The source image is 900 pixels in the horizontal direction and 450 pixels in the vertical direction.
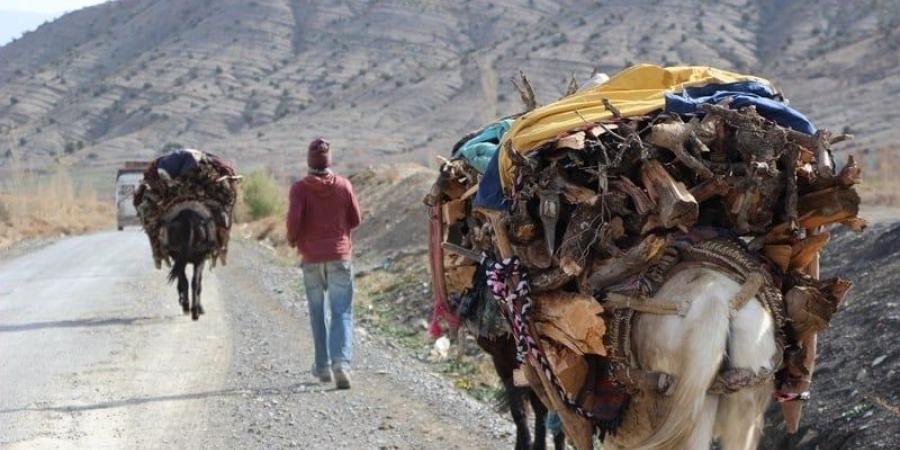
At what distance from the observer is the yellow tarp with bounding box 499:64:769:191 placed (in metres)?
5.44

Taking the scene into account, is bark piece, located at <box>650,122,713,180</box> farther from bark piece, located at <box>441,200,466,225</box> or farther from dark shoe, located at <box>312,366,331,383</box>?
dark shoe, located at <box>312,366,331,383</box>

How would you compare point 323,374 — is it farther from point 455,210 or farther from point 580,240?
point 580,240

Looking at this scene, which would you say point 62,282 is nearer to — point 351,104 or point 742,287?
point 742,287

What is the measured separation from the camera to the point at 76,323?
45.9 feet

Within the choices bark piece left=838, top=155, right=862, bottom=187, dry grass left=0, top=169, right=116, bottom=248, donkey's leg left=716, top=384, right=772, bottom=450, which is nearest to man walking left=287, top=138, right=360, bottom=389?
donkey's leg left=716, top=384, right=772, bottom=450

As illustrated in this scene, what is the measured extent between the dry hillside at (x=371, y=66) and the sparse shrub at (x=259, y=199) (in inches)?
540

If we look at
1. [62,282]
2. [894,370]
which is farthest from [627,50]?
[894,370]

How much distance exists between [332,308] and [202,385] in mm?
1257

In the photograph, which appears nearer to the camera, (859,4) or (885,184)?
(885,184)

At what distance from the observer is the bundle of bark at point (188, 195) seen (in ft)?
46.9

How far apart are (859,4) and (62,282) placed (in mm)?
50408

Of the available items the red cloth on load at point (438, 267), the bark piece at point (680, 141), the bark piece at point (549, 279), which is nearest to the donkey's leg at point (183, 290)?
the red cloth on load at point (438, 267)

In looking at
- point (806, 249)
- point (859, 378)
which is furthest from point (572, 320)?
point (859, 378)

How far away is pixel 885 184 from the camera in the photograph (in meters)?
18.5
